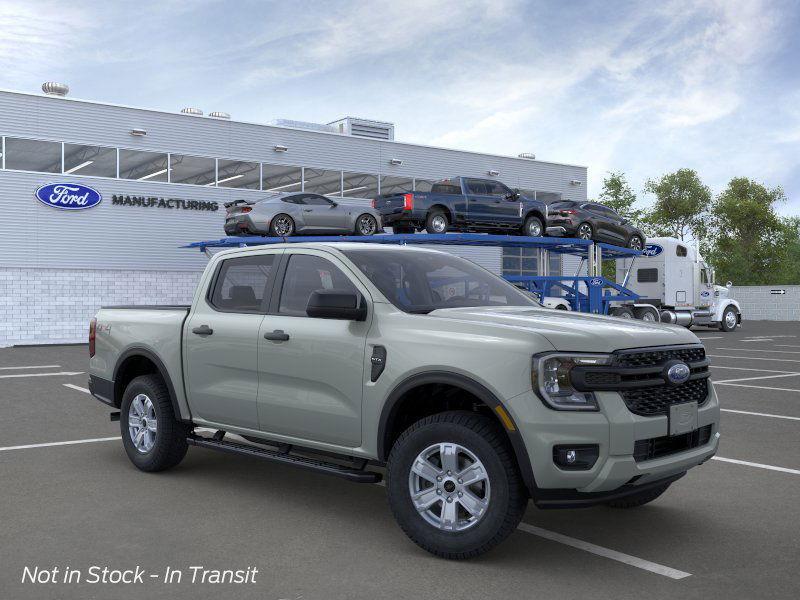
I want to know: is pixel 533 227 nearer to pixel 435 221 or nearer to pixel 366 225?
pixel 435 221

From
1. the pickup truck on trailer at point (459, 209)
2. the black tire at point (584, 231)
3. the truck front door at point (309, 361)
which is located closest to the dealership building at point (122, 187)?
the pickup truck on trailer at point (459, 209)

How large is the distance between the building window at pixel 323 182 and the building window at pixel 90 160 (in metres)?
7.49

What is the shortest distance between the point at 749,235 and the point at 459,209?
174 ft

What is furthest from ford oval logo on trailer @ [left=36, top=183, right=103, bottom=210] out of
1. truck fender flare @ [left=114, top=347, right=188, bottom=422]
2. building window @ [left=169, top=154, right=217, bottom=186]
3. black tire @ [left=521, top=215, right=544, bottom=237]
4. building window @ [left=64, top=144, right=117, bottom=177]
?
truck fender flare @ [left=114, top=347, right=188, bottom=422]

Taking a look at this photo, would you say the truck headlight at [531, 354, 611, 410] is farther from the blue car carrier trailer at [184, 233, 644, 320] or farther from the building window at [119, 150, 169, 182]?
the building window at [119, 150, 169, 182]

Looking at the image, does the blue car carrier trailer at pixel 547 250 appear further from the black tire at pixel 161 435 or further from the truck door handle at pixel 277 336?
the truck door handle at pixel 277 336

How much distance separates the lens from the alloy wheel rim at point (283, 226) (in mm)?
24516

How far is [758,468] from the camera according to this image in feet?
23.6

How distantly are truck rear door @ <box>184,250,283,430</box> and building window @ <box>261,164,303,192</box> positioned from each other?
25992mm

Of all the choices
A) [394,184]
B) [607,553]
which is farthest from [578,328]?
[394,184]

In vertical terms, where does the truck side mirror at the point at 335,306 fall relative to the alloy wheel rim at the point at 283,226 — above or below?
below

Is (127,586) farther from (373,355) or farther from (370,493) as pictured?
(370,493)

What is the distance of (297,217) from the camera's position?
2480 cm

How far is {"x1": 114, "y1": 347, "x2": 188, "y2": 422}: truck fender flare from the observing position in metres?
6.75
